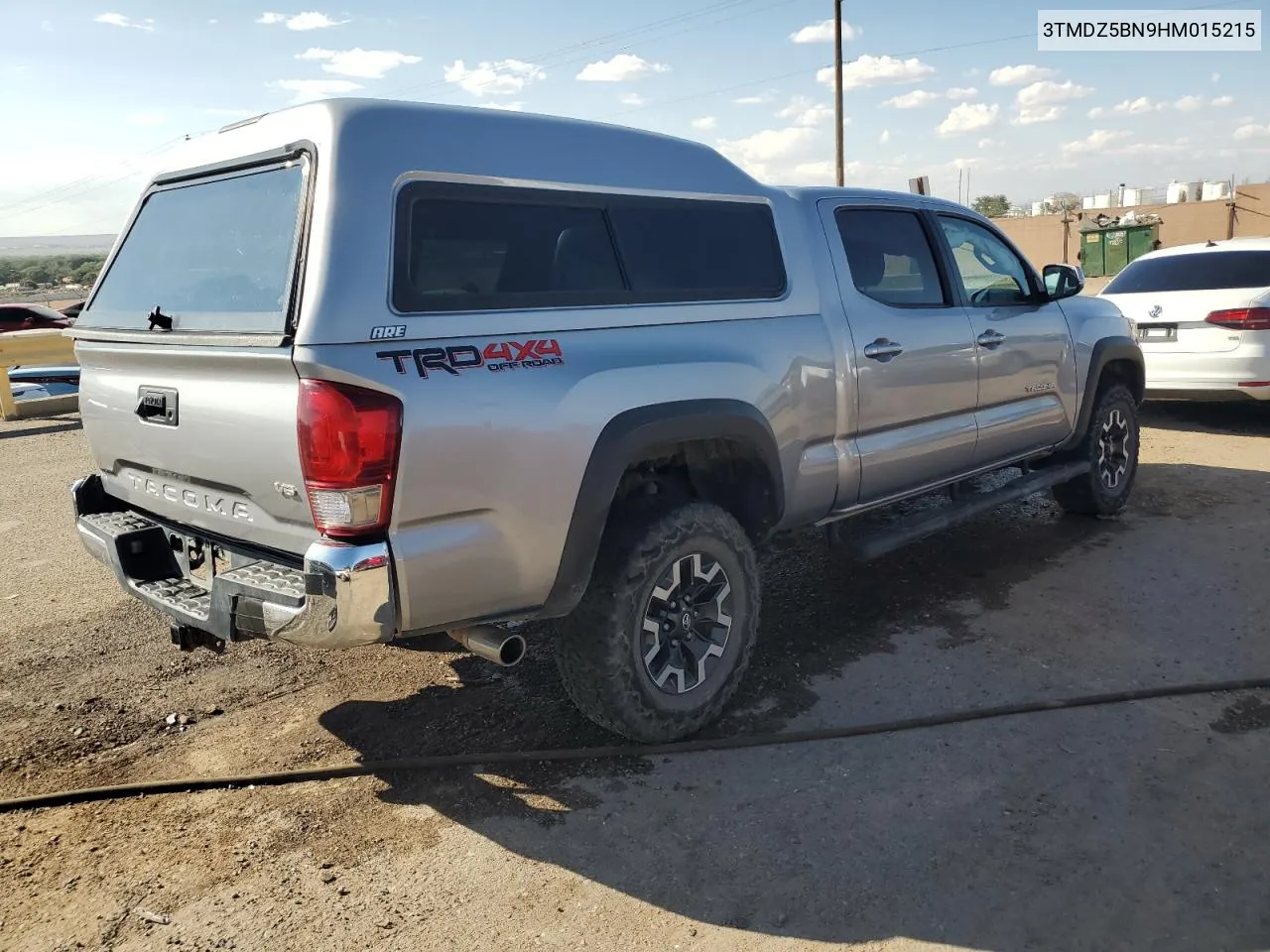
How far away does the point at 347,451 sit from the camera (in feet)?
8.52

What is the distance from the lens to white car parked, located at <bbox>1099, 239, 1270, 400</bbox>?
7973mm

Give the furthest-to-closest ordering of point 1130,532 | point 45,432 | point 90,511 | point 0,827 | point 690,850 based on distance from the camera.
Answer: point 45,432, point 1130,532, point 90,511, point 0,827, point 690,850

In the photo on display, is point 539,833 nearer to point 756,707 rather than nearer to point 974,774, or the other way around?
point 756,707

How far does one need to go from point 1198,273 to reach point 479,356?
8116 millimetres

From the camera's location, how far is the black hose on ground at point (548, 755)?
3330mm

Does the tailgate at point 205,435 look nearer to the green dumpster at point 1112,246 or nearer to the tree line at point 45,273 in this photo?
the green dumpster at point 1112,246

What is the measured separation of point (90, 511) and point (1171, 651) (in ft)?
14.9

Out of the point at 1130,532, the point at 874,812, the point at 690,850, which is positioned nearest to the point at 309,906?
the point at 690,850

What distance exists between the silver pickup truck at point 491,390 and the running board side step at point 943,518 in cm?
3

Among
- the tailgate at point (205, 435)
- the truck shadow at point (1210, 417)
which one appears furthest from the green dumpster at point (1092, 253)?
the tailgate at point (205, 435)

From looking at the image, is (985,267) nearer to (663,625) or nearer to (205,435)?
(663,625)

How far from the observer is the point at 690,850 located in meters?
2.93

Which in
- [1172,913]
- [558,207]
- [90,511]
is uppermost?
[558,207]

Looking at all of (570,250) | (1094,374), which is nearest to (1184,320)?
(1094,374)
